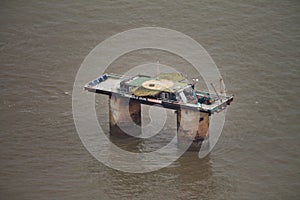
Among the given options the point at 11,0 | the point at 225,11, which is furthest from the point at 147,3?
the point at 11,0

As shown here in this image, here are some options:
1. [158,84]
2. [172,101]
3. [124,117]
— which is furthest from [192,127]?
[124,117]

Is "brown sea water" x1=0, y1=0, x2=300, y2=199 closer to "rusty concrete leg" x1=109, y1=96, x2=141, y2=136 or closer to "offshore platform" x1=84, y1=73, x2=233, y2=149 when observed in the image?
"offshore platform" x1=84, y1=73, x2=233, y2=149

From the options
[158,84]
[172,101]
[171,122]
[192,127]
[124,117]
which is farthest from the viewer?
[171,122]

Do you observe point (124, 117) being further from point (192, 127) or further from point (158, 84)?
point (192, 127)

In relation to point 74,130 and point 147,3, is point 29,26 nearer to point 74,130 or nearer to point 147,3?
point 147,3

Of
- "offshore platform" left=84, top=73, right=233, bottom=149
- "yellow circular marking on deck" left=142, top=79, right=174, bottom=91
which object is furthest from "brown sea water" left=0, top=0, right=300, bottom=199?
"yellow circular marking on deck" left=142, top=79, right=174, bottom=91

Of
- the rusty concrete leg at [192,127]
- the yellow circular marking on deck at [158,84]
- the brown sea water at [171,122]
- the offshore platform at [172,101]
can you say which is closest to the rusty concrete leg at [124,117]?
the offshore platform at [172,101]
